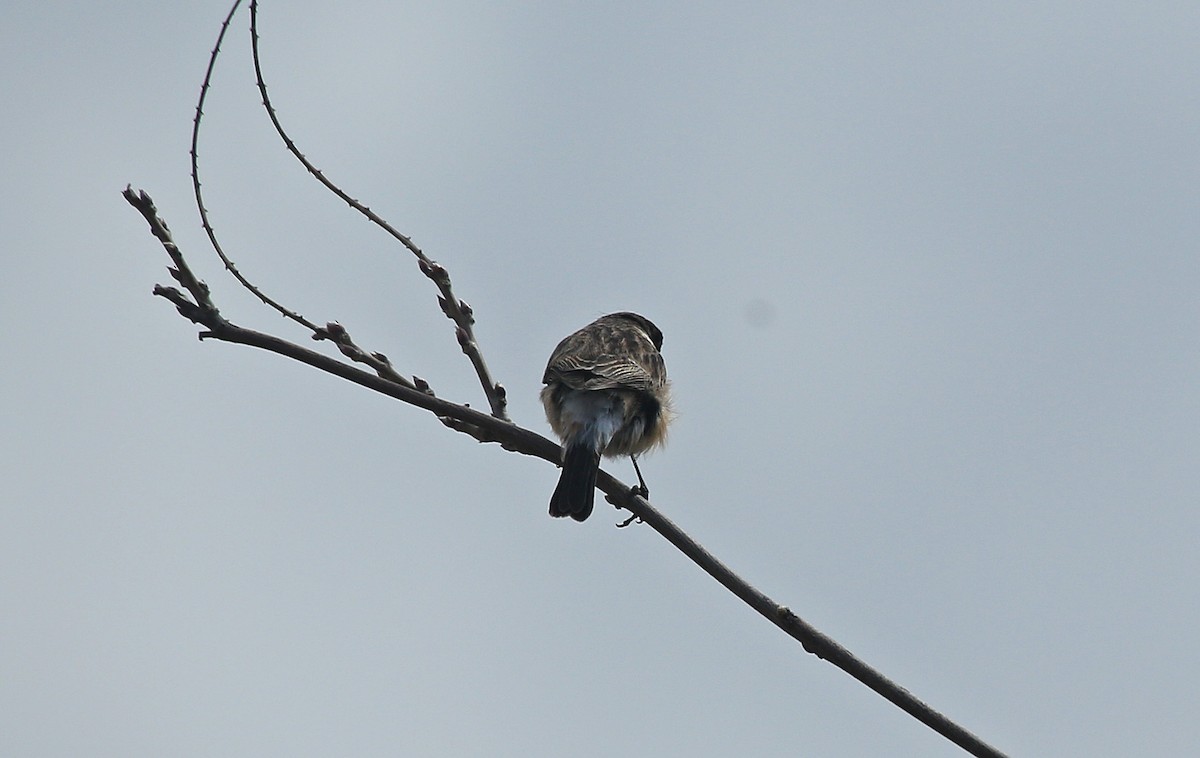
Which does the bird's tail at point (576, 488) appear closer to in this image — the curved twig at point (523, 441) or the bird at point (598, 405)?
the bird at point (598, 405)

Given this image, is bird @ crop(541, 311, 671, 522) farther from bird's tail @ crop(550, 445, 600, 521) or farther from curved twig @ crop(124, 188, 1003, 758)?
curved twig @ crop(124, 188, 1003, 758)

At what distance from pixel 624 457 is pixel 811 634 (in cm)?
446

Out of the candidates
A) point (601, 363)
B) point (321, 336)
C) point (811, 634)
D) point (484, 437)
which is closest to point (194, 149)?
point (321, 336)

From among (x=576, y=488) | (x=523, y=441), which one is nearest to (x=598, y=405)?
(x=576, y=488)

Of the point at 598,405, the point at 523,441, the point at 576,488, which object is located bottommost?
the point at 523,441

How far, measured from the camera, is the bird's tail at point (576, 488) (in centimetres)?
645

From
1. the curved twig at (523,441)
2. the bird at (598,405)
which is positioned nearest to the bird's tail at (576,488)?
the bird at (598,405)

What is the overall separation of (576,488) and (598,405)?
950 millimetres

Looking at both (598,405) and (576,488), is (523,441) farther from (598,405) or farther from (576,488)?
(598,405)

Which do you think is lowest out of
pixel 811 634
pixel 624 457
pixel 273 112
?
pixel 811 634

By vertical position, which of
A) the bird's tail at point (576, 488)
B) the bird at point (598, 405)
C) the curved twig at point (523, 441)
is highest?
the bird at point (598, 405)

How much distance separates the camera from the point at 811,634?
12.0 feet

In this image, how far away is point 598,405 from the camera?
290 inches

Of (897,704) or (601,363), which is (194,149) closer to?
(897,704)
